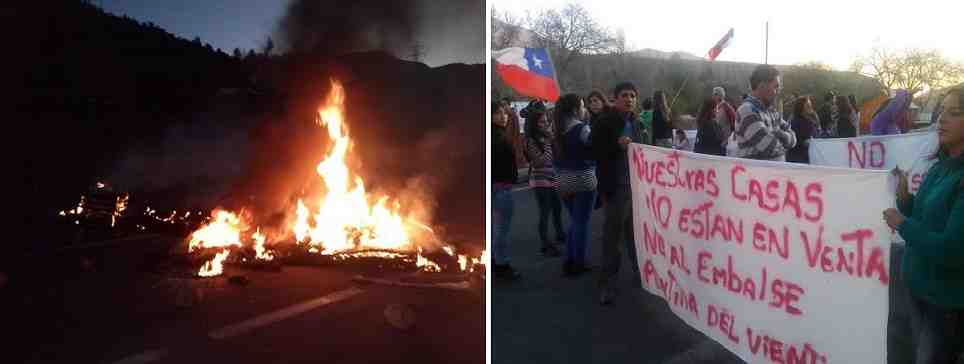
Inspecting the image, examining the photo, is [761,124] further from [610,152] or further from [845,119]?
[845,119]

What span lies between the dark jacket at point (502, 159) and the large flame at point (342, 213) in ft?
7.19

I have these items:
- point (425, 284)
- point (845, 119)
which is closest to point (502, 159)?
point (425, 284)

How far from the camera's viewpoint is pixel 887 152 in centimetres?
486

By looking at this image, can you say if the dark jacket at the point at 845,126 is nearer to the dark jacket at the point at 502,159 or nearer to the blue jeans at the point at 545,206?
the blue jeans at the point at 545,206

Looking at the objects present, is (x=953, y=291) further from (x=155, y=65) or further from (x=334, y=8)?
(x=155, y=65)

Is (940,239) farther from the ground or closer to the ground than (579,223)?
farther from the ground

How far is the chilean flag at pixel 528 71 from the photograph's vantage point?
631 centimetres

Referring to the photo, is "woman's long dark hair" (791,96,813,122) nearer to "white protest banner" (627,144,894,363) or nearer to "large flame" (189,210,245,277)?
"white protest banner" (627,144,894,363)

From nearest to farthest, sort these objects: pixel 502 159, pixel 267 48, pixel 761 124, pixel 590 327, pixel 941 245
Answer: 1. pixel 941 245
2. pixel 267 48
3. pixel 590 327
4. pixel 761 124
5. pixel 502 159

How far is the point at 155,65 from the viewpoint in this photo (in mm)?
2338

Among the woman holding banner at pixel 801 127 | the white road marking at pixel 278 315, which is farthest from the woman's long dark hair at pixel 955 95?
the woman holding banner at pixel 801 127

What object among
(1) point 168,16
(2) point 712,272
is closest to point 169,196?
(1) point 168,16

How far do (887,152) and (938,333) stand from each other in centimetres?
290

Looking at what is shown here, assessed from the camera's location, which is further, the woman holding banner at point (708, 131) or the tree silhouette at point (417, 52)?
the woman holding banner at point (708, 131)
